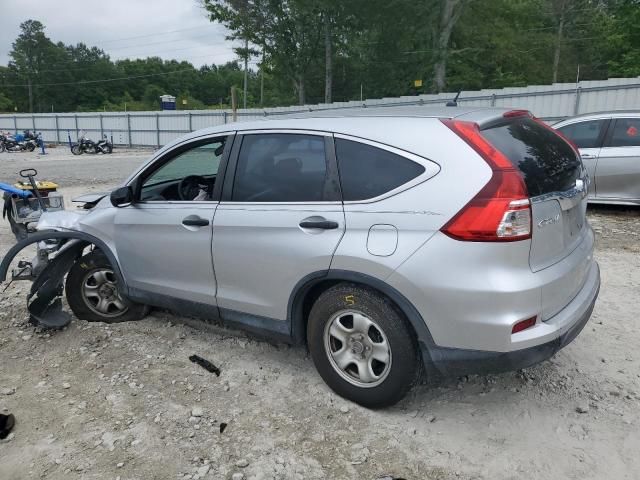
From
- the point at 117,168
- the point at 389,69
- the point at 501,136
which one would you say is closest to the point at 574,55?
the point at 389,69

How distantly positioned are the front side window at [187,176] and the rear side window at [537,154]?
6.06 feet

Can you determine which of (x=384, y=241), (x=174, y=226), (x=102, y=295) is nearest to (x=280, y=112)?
(x=102, y=295)

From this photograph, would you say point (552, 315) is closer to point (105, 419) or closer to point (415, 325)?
point (415, 325)

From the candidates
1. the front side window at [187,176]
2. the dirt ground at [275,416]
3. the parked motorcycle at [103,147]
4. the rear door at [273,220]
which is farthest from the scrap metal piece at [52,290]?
the parked motorcycle at [103,147]

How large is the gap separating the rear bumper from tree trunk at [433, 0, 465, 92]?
31414 millimetres

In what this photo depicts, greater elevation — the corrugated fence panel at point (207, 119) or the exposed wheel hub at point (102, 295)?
the corrugated fence panel at point (207, 119)

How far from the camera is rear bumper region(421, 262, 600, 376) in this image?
8.50 ft

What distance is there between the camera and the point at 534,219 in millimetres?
2562

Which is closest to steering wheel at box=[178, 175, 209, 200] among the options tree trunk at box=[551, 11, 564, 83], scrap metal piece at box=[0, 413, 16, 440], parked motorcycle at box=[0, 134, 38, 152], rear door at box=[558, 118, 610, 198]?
scrap metal piece at box=[0, 413, 16, 440]

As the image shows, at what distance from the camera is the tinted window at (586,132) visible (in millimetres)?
8094

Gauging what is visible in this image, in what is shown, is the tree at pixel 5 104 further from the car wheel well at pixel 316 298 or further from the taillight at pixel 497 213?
the taillight at pixel 497 213

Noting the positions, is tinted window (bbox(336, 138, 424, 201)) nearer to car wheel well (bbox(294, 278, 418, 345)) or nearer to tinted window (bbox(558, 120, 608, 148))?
car wheel well (bbox(294, 278, 418, 345))

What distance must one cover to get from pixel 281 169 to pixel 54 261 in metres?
2.27

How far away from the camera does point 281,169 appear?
129 inches
